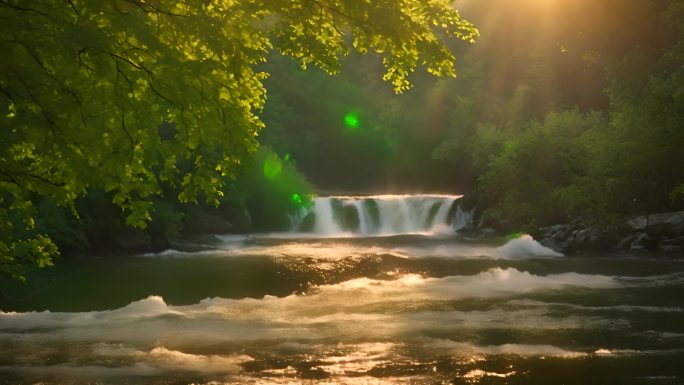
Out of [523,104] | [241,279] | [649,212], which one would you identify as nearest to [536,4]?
[523,104]

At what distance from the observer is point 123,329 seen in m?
17.2

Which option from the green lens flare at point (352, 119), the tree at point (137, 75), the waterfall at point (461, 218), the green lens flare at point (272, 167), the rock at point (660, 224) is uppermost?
the green lens flare at point (352, 119)

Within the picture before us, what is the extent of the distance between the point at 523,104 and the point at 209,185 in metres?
50.2

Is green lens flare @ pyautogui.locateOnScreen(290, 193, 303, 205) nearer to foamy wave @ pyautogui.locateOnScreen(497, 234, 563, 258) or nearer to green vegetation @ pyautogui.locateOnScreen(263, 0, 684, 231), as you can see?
green vegetation @ pyautogui.locateOnScreen(263, 0, 684, 231)

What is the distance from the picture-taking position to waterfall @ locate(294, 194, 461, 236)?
158 feet

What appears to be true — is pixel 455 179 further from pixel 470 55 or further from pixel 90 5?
pixel 90 5

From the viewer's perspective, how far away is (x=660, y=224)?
114ft

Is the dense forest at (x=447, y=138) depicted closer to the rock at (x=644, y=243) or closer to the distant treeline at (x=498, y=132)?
the distant treeline at (x=498, y=132)

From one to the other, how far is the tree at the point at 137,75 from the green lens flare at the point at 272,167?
34450 millimetres

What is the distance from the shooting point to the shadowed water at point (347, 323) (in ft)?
44.3

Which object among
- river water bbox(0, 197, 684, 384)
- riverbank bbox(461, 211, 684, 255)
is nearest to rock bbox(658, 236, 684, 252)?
riverbank bbox(461, 211, 684, 255)

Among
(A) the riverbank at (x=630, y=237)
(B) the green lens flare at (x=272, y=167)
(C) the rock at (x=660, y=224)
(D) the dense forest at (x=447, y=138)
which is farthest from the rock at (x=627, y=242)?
(B) the green lens flare at (x=272, y=167)

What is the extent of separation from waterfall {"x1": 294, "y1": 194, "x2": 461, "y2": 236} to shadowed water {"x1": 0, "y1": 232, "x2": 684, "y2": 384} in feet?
53.6

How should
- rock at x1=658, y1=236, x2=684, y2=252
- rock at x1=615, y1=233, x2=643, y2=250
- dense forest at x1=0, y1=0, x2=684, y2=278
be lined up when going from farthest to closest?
rock at x1=615, y1=233, x2=643, y2=250 → rock at x1=658, y1=236, x2=684, y2=252 → dense forest at x1=0, y1=0, x2=684, y2=278
